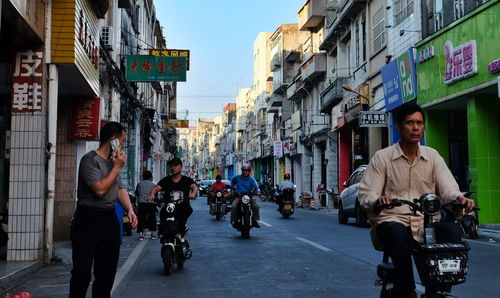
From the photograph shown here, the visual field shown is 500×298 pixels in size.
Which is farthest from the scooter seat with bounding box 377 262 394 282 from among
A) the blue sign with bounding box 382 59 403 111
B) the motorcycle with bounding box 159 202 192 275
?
the blue sign with bounding box 382 59 403 111

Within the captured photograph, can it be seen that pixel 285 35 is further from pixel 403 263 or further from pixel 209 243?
pixel 403 263

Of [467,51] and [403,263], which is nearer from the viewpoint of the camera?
[403,263]

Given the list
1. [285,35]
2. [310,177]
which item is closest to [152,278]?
[310,177]

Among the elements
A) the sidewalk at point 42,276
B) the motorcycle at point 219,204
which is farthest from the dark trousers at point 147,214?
the motorcycle at point 219,204

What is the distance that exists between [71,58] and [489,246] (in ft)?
29.2

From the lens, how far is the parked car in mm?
18406

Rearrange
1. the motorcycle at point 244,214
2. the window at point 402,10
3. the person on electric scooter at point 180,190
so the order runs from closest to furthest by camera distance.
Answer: the person on electric scooter at point 180,190, the motorcycle at point 244,214, the window at point 402,10

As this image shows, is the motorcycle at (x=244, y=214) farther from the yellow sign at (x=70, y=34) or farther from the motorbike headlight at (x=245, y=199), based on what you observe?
the yellow sign at (x=70, y=34)

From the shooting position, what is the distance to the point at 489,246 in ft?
40.1

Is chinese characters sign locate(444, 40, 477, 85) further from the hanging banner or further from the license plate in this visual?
the hanging banner

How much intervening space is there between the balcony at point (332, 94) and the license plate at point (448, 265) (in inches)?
1156

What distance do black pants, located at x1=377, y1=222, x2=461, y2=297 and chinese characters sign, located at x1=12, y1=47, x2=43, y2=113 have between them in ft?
23.0

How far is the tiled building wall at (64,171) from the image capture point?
13281 mm

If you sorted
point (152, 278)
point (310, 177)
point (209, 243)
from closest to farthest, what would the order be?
point (152, 278) → point (209, 243) → point (310, 177)
